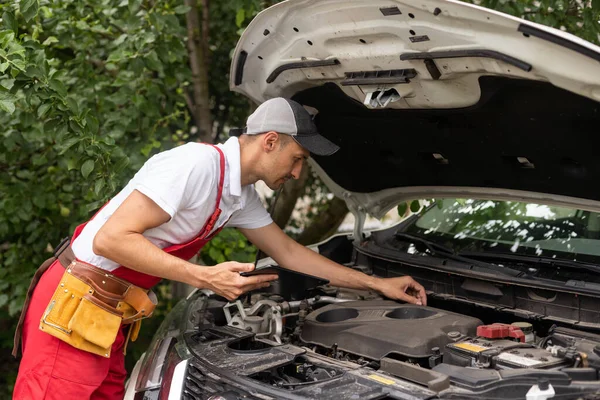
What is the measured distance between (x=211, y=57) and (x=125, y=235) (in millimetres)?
4345

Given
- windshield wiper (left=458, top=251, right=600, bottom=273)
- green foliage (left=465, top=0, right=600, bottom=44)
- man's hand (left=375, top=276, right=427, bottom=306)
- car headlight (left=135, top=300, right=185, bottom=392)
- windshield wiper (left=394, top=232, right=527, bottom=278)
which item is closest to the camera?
car headlight (left=135, top=300, right=185, bottom=392)

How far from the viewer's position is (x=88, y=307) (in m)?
2.79

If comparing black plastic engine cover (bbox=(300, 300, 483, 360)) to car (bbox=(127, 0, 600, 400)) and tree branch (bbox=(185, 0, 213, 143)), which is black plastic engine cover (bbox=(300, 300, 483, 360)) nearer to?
car (bbox=(127, 0, 600, 400))

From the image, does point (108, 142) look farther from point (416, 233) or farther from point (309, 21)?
point (416, 233)

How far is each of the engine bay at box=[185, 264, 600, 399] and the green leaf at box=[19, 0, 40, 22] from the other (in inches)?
66.9

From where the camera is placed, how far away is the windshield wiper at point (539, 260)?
285 cm

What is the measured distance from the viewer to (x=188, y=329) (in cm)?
306

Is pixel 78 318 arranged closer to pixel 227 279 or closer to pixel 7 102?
pixel 227 279

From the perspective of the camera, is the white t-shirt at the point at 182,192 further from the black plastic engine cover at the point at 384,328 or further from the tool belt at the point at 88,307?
the black plastic engine cover at the point at 384,328

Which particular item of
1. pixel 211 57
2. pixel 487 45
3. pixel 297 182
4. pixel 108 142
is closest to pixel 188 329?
pixel 108 142

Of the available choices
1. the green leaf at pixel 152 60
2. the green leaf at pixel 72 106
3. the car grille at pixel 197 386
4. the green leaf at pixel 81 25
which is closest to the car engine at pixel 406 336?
the car grille at pixel 197 386

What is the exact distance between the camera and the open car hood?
7.48ft

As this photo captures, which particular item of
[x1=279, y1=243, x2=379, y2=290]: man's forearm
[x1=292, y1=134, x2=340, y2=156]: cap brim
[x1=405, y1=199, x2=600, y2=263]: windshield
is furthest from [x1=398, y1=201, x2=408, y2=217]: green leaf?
[x1=292, y1=134, x2=340, y2=156]: cap brim

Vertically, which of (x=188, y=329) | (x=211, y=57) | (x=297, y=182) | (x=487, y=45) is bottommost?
(x=188, y=329)
